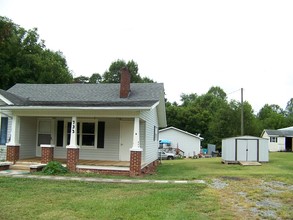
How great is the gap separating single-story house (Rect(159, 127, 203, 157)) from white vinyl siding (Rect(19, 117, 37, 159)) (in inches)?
1070

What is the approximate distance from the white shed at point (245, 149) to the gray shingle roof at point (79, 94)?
8899mm

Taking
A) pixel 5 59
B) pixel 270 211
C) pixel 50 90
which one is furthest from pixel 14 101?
pixel 5 59

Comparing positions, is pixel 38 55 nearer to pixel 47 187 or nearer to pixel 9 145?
pixel 9 145

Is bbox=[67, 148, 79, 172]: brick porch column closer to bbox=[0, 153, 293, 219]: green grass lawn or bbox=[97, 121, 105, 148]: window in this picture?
bbox=[97, 121, 105, 148]: window

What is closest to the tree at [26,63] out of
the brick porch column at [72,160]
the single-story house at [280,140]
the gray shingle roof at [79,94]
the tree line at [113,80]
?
the tree line at [113,80]

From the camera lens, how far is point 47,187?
10.6 m

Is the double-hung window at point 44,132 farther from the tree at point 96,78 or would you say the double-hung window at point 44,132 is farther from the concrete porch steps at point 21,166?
the tree at point 96,78

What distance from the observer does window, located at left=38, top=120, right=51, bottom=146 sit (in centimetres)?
1823

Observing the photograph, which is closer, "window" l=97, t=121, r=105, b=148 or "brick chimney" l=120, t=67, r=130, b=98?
"window" l=97, t=121, r=105, b=148

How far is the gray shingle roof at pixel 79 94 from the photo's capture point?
1744 centimetres

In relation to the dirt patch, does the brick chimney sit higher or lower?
higher

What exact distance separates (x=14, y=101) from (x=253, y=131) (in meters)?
40.0

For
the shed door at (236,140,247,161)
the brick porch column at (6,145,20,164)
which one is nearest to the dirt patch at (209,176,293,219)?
the brick porch column at (6,145,20,164)

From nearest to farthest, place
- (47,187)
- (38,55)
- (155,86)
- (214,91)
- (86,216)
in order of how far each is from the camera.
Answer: (86,216) → (47,187) → (155,86) → (38,55) → (214,91)
